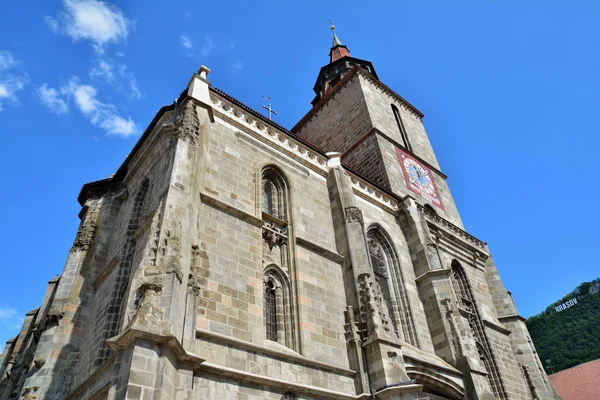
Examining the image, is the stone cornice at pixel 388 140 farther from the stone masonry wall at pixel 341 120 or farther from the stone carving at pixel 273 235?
the stone carving at pixel 273 235

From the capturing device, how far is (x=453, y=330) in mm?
13188

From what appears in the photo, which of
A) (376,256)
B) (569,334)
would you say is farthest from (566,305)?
(376,256)

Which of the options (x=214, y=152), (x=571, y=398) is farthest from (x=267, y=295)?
(x=571, y=398)

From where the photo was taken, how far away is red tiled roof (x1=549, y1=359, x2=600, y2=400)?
29062 millimetres

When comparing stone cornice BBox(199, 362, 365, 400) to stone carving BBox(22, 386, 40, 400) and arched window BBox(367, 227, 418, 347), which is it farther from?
stone carving BBox(22, 386, 40, 400)

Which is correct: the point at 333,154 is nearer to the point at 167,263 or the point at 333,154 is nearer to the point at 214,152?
the point at 214,152

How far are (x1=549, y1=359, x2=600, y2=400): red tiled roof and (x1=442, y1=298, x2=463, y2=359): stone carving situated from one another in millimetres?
22488

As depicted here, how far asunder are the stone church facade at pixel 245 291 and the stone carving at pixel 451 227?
51.0 inches

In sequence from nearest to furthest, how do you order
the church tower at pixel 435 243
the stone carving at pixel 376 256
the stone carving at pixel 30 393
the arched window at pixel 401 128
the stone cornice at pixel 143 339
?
the stone cornice at pixel 143 339 < the stone carving at pixel 30 393 < the church tower at pixel 435 243 < the stone carving at pixel 376 256 < the arched window at pixel 401 128

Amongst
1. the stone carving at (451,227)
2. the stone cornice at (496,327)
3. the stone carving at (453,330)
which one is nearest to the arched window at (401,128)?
the stone carving at (451,227)

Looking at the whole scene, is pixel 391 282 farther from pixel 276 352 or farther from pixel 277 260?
pixel 276 352

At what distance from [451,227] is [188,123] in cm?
1302

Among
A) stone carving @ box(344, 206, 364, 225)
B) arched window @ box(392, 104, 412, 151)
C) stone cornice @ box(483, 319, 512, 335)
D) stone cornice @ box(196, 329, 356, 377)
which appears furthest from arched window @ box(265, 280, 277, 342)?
arched window @ box(392, 104, 412, 151)

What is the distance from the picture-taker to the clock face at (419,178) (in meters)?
20.1
